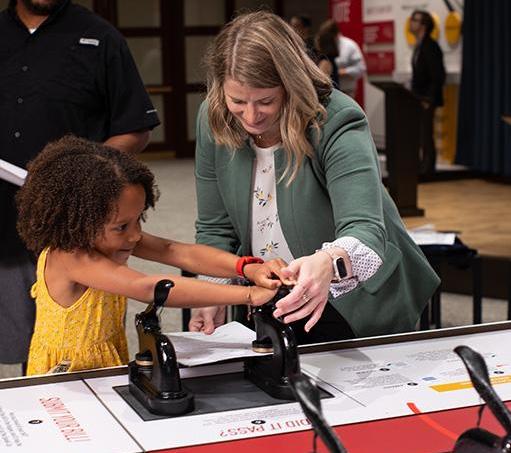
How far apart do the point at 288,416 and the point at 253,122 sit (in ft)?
2.16

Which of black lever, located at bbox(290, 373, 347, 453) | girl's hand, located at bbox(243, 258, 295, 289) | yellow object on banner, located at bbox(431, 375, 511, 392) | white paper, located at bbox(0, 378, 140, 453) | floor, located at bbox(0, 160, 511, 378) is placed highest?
black lever, located at bbox(290, 373, 347, 453)

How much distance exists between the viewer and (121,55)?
3.11 m

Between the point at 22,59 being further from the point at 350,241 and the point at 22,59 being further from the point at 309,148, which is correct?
the point at 350,241

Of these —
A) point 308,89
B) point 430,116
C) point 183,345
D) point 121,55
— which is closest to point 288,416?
point 183,345

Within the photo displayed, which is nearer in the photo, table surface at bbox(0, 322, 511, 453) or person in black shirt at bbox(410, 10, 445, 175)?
table surface at bbox(0, 322, 511, 453)

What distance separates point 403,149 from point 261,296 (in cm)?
688

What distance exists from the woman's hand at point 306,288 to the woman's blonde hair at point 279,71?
1.13 feet

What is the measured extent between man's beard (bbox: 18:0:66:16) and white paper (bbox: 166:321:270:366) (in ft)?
3.93

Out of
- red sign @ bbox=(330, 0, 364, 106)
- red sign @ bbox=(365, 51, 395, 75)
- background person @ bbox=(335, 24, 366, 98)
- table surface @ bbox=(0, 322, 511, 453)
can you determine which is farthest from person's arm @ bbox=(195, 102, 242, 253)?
red sign @ bbox=(330, 0, 364, 106)

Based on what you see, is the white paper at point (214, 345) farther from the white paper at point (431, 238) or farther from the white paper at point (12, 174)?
the white paper at point (431, 238)

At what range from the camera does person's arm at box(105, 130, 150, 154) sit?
122 inches

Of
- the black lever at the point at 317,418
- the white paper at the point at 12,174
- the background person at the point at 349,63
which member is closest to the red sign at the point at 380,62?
the background person at the point at 349,63

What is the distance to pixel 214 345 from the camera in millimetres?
2105

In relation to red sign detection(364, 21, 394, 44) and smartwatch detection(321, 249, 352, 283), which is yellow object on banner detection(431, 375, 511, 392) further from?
red sign detection(364, 21, 394, 44)
